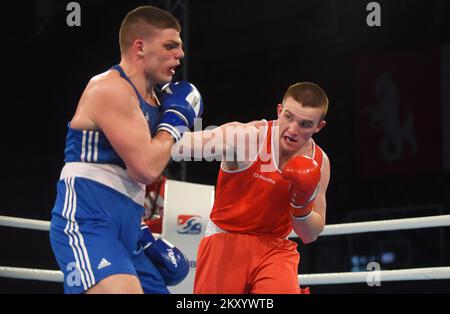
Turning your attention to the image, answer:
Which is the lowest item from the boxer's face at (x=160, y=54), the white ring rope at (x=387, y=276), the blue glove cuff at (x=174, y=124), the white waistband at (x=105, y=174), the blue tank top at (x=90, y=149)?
the white ring rope at (x=387, y=276)

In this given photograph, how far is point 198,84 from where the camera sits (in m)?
10.7

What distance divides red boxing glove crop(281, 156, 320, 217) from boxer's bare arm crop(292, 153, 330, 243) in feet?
0.19

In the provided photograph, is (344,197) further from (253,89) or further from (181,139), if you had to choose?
(181,139)

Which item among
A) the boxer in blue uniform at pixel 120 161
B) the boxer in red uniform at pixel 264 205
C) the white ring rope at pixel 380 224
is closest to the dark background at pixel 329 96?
the white ring rope at pixel 380 224

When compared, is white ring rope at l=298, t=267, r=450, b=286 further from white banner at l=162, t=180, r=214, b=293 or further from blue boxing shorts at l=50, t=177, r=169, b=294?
blue boxing shorts at l=50, t=177, r=169, b=294

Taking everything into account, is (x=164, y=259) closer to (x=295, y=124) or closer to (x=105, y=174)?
(x=105, y=174)

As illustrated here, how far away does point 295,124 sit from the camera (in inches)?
128

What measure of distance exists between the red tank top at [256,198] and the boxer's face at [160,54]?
0.70 meters

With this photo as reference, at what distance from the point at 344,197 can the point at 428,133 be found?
156 cm

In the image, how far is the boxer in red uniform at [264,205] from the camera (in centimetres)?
314

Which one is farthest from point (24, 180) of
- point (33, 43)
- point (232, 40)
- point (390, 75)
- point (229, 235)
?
point (229, 235)

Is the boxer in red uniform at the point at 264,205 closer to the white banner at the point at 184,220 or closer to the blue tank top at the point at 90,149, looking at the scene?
the blue tank top at the point at 90,149

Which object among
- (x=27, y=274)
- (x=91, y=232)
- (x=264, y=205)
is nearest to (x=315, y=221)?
(x=264, y=205)

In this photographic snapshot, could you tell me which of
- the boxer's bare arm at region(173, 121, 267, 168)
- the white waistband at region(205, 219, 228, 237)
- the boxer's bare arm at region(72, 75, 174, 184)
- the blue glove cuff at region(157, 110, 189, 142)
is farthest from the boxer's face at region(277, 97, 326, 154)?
the boxer's bare arm at region(72, 75, 174, 184)
